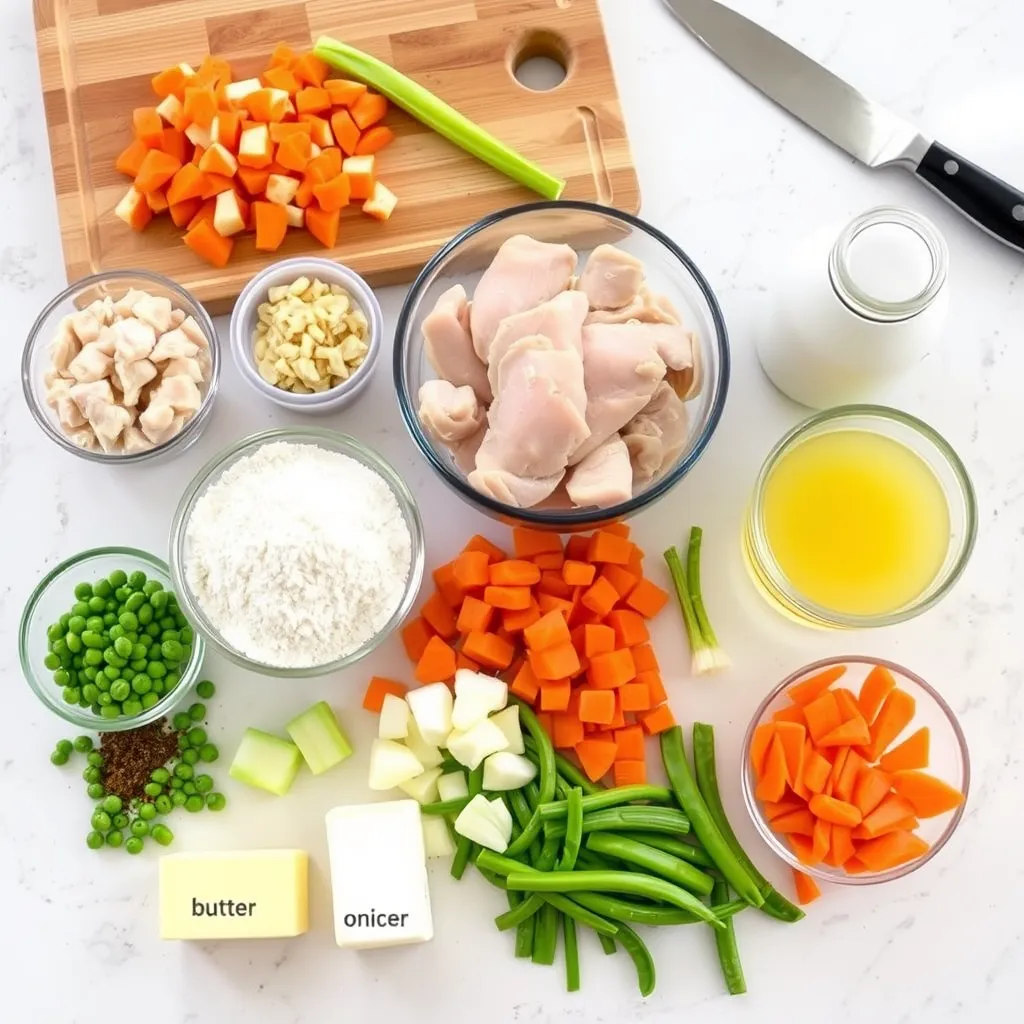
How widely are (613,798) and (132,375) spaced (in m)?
1.12

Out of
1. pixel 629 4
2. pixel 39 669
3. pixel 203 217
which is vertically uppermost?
pixel 629 4

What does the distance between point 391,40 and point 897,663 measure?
60.1 inches

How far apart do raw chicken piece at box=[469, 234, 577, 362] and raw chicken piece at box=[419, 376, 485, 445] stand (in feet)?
0.26

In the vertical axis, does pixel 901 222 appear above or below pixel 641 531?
above

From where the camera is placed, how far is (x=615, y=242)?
1971 mm

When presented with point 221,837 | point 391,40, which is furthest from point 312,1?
point 221,837

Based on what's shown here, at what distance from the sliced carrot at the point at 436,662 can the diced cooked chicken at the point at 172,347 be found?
68cm

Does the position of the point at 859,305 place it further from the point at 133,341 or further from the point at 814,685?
the point at 133,341

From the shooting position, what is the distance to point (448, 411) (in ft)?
5.52

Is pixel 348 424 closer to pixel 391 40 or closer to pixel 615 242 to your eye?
pixel 615 242

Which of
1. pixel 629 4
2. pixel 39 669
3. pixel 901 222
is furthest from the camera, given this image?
pixel 629 4

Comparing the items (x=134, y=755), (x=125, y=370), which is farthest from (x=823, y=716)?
(x=125, y=370)

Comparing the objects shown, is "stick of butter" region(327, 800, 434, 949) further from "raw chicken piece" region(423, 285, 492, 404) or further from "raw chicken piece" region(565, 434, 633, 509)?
"raw chicken piece" region(423, 285, 492, 404)

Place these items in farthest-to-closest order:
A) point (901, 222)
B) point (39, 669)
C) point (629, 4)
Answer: point (629, 4) → point (39, 669) → point (901, 222)
